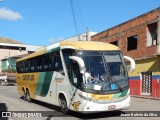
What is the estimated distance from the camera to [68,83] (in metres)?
13.1

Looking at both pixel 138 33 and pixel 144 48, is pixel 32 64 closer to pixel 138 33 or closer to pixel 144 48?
pixel 144 48

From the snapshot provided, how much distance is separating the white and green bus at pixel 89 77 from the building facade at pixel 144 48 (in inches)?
498

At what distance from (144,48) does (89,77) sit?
1625 centimetres

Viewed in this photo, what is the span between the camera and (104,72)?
12250mm

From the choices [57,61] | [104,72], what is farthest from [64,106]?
[104,72]

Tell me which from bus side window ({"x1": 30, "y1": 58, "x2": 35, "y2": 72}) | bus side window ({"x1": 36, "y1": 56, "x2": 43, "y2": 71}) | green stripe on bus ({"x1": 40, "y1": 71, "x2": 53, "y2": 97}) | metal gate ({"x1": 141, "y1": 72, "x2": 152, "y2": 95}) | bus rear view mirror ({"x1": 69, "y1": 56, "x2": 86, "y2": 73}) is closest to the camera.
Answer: bus rear view mirror ({"x1": 69, "y1": 56, "x2": 86, "y2": 73})

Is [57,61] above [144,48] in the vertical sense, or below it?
below

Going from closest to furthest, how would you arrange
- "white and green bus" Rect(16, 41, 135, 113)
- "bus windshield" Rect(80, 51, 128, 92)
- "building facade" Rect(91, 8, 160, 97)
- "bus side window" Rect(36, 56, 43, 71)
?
"white and green bus" Rect(16, 41, 135, 113) → "bus windshield" Rect(80, 51, 128, 92) → "bus side window" Rect(36, 56, 43, 71) → "building facade" Rect(91, 8, 160, 97)

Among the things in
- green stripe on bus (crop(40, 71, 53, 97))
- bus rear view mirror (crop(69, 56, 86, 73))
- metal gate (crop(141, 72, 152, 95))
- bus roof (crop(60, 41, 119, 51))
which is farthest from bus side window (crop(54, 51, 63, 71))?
metal gate (crop(141, 72, 152, 95))

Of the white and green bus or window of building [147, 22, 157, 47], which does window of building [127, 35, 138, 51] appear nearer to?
window of building [147, 22, 157, 47]

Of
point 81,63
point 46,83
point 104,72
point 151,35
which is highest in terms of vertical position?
point 151,35

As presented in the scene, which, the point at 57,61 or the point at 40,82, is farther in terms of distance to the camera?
the point at 40,82

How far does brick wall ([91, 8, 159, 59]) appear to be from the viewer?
2634cm

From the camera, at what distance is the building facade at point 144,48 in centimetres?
2545
